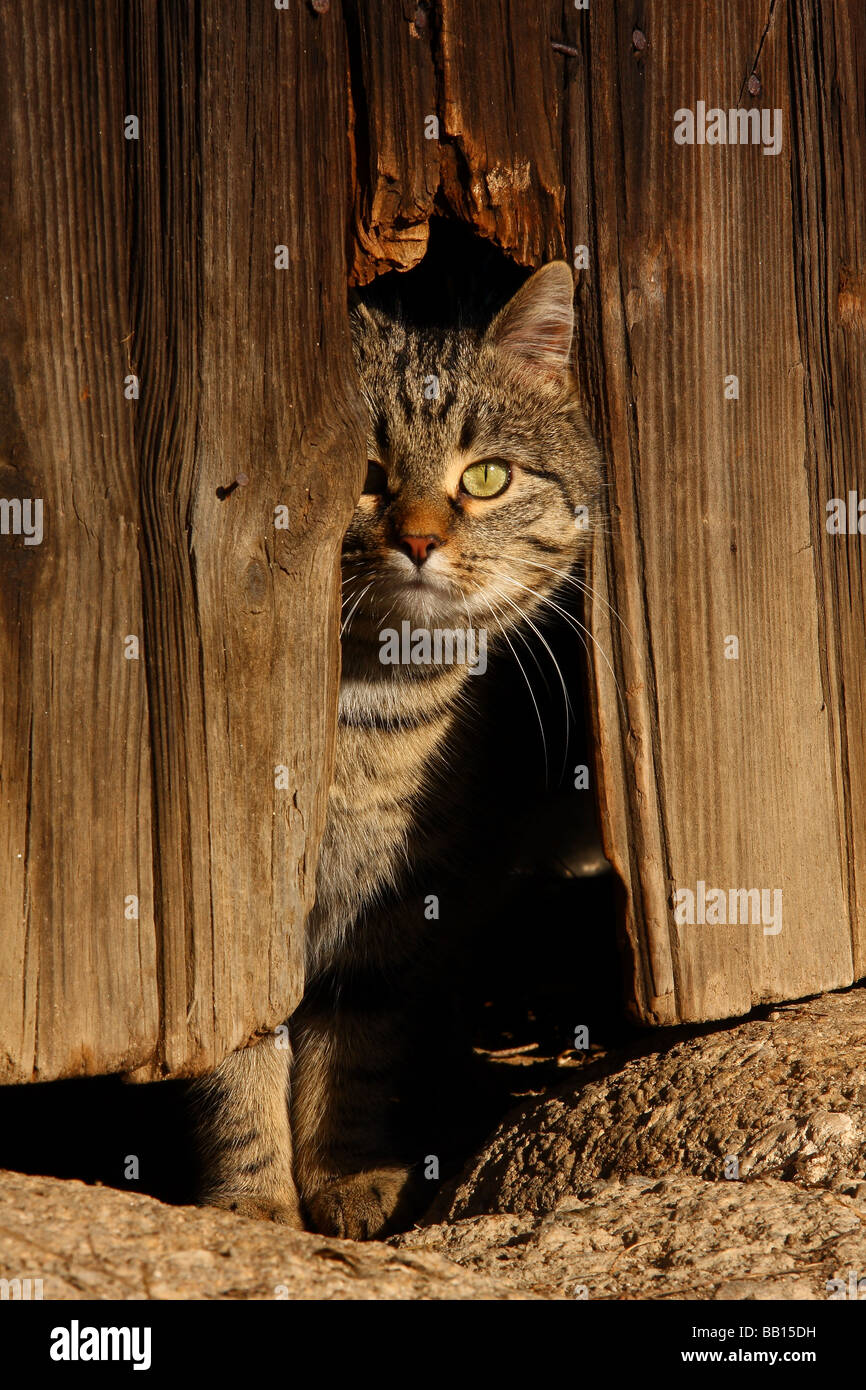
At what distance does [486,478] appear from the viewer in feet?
8.97

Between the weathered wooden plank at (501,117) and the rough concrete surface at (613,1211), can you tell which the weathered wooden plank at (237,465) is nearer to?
the weathered wooden plank at (501,117)

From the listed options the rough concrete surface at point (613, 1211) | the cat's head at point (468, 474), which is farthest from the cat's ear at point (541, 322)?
the rough concrete surface at point (613, 1211)

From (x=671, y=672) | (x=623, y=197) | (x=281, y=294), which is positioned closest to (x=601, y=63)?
(x=623, y=197)

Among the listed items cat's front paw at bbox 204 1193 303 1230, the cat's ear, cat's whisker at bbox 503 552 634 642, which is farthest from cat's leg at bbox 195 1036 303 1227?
the cat's ear

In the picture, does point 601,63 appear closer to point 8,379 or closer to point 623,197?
point 623,197

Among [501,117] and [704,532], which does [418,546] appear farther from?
[501,117]

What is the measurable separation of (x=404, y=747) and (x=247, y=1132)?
1010 millimetres

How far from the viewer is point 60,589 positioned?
73.7 inches

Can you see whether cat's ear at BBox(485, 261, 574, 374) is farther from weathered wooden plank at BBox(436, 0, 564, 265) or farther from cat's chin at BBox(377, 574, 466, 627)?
cat's chin at BBox(377, 574, 466, 627)

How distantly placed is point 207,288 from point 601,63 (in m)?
0.92

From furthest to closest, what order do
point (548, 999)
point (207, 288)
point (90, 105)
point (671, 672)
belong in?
point (548, 999) → point (671, 672) → point (207, 288) → point (90, 105)

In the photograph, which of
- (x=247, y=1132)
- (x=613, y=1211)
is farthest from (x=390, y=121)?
(x=247, y=1132)

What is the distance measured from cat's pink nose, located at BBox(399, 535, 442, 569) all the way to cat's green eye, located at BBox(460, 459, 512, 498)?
10.4 inches

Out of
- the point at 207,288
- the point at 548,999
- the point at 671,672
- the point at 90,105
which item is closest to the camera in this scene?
Answer: the point at 90,105
